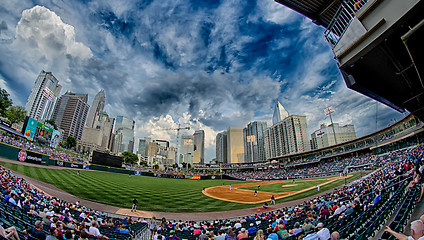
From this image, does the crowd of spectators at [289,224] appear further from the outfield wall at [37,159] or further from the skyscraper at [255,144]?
the skyscraper at [255,144]

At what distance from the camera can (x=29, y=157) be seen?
113 feet

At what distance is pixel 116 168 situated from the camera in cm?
5444

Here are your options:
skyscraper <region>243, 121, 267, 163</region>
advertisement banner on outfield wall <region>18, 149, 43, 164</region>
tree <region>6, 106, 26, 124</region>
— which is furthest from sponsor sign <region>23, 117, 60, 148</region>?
skyscraper <region>243, 121, 267, 163</region>

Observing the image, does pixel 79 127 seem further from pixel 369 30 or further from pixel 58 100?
pixel 369 30

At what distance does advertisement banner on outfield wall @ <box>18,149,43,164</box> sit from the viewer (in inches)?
1288

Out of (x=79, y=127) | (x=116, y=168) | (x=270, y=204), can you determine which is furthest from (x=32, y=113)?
(x=270, y=204)

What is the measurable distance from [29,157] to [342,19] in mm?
50802

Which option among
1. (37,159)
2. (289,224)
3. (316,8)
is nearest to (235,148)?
(37,159)

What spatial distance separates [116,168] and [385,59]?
6278 centimetres

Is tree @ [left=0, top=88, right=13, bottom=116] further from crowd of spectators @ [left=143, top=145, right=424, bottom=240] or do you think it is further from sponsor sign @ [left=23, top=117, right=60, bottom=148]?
crowd of spectators @ [left=143, top=145, right=424, bottom=240]

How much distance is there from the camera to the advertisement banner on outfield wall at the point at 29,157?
32.7 m

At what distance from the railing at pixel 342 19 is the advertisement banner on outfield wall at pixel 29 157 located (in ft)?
160

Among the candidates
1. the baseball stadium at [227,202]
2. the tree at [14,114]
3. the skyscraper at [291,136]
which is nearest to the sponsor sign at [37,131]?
the baseball stadium at [227,202]

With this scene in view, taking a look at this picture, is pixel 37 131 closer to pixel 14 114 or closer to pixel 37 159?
pixel 37 159
